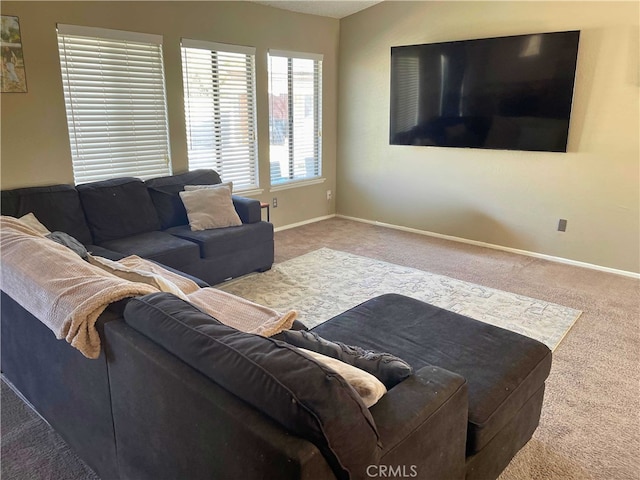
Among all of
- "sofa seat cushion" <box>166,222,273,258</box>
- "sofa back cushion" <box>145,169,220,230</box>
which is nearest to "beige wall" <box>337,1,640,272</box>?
"sofa seat cushion" <box>166,222,273,258</box>

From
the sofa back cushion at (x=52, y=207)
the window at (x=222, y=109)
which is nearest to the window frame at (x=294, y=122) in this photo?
the window at (x=222, y=109)

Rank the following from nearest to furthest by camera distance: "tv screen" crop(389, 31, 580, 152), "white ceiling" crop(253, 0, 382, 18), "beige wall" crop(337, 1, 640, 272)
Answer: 1. "beige wall" crop(337, 1, 640, 272)
2. "tv screen" crop(389, 31, 580, 152)
3. "white ceiling" crop(253, 0, 382, 18)

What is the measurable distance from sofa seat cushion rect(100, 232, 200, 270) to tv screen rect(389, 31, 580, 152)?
115 inches

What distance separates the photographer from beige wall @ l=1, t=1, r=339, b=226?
3.52 meters

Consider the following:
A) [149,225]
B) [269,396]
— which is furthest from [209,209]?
[269,396]

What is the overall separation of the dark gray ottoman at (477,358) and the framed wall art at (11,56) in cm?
292

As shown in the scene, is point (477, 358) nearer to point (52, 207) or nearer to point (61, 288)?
point (61, 288)

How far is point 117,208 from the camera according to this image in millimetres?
3736

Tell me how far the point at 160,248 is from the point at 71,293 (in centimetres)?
186

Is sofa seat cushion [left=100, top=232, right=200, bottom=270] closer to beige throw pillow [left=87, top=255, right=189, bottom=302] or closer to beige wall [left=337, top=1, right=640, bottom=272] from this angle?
beige throw pillow [left=87, top=255, right=189, bottom=302]

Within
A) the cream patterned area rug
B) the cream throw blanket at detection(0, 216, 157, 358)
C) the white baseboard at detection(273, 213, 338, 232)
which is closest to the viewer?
the cream throw blanket at detection(0, 216, 157, 358)

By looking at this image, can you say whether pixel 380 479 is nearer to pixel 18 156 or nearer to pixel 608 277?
pixel 18 156

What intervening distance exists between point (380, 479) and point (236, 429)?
382 millimetres

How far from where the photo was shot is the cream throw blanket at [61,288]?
5.11ft
